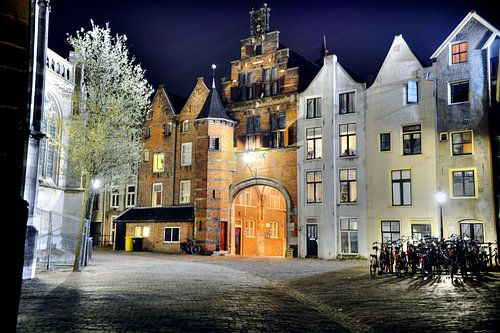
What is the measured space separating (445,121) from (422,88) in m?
2.59

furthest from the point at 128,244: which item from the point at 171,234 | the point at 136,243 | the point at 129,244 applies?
the point at 171,234

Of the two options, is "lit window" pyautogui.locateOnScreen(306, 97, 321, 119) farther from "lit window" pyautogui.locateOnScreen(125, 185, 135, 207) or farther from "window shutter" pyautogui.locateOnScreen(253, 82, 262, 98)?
"lit window" pyautogui.locateOnScreen(125, 185, 135, 207)

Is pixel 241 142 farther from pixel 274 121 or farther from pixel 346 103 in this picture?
pixel 346 103

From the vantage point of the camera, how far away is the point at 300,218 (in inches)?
1260

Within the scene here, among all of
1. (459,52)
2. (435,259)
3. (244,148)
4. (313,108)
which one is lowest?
(435,259)

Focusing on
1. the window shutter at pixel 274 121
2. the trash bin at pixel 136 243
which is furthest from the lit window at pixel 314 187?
the trash bin at pixel 136 243

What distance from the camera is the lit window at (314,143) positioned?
1264 inches

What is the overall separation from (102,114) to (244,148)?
15.3m

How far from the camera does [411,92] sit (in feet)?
95.3

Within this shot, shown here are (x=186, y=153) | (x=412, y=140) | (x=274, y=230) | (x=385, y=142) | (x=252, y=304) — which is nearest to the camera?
(x=252, y=304)

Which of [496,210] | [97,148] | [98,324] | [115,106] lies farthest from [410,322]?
[496,210]

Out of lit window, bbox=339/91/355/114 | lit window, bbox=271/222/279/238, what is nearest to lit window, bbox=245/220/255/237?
lit window, bbox=271/222/279/238

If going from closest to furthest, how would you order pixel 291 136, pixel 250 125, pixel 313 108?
1. pixel 313 108
2. pixel 291 136
3. pixel 250 125

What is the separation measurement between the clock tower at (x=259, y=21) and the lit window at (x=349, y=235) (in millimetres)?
15383
